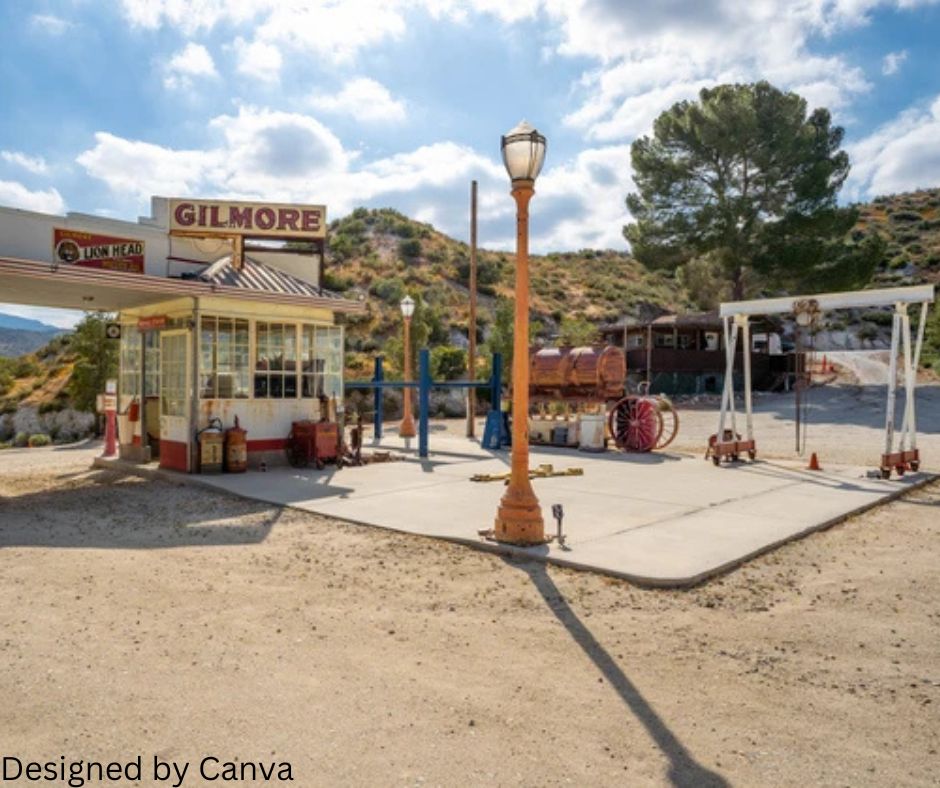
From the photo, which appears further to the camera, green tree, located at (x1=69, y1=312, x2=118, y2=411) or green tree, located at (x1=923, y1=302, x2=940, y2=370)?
green tree, located at (x1=923, y1=302, x2=940, y2=370)

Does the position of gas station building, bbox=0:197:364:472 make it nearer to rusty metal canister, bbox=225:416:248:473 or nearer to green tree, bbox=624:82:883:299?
rusty metal canister, bbox=225:416:248:473

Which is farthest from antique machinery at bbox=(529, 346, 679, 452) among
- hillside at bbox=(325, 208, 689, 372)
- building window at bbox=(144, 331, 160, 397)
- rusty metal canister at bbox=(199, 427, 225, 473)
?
hillside at bbox=(325, 208, 689, 372)

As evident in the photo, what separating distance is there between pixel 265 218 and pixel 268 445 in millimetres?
4166

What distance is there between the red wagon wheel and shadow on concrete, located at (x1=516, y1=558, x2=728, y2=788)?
402 inches

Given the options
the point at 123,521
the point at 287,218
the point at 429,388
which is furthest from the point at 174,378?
the point at 429,388

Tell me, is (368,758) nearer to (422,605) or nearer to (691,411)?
(422,605)

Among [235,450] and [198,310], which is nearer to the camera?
[198,310]

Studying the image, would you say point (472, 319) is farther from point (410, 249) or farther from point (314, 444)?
point (410, 249)

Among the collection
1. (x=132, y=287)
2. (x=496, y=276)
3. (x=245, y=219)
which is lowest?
(x=132, y=287)

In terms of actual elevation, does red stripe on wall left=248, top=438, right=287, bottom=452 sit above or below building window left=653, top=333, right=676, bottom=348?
below

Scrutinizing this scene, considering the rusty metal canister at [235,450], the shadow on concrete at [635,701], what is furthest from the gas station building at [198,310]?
the shadow on concrete at [635,701]

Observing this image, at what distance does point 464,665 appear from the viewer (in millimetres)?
4184

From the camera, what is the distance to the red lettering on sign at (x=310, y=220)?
1336 centimetres

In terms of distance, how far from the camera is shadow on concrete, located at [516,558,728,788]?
3.00 meters
